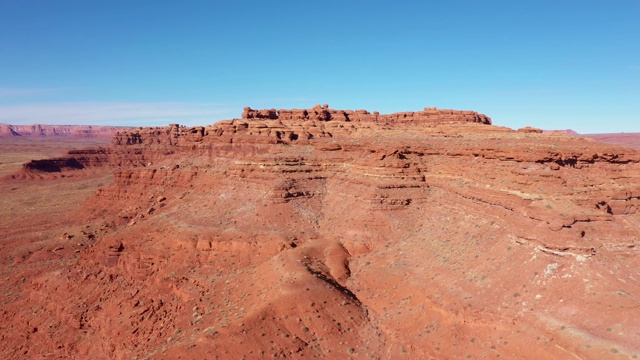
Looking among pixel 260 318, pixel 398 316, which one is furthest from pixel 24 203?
pixel 398 316

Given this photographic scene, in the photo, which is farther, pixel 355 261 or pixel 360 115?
pixel 360 115

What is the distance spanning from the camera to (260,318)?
22047 mm

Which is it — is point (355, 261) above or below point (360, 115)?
below

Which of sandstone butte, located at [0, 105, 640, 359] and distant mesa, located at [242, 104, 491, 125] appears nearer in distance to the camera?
sandstone butte, located at [0, 105, 640, 359]

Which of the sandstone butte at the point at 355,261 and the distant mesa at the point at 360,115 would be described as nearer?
the sandstone butte at the point at 355,261

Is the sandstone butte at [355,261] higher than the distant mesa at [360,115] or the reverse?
the reverse

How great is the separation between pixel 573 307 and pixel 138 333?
1115 inches

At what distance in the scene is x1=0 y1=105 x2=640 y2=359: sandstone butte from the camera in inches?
752

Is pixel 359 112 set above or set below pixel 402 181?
above

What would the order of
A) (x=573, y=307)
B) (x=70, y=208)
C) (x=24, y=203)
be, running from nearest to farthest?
1. (x=573, y=307)
2. (x=70, y=208)
3. (x=24, y=203)

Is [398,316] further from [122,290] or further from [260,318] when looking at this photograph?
[122,290]

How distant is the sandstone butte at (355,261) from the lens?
1910cm

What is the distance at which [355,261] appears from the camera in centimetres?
3030

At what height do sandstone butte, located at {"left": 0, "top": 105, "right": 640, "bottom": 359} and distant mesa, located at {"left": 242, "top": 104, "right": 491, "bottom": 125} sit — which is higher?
distant mesa, located at {"left": 242, "top": 104, "right": 491, "bottom": 125}
